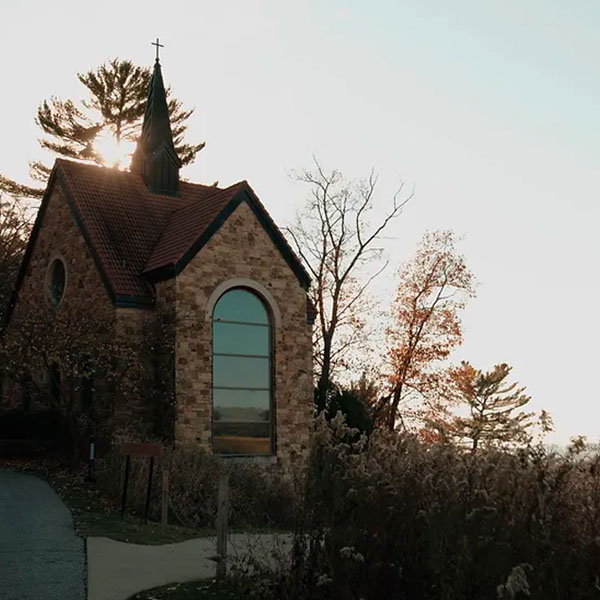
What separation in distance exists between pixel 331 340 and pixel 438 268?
5726mm

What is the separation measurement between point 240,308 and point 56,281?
6.75m

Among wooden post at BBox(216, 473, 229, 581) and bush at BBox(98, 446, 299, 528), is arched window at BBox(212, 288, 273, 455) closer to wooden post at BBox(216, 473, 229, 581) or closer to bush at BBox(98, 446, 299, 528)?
bush at BBox(98, 446, 299, 528)

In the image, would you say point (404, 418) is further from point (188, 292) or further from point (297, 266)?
point (188, 292)

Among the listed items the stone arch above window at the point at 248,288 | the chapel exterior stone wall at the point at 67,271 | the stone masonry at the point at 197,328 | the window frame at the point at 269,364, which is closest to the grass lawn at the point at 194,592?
the stone masonry at the point at 197,328

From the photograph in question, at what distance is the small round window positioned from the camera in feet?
86.4

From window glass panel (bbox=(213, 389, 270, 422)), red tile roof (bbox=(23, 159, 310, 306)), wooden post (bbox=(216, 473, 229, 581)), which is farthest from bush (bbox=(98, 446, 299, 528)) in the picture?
red tile roof (bbox=(23, 159, 310, 306))

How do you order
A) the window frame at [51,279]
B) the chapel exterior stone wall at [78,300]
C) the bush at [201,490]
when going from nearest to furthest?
the bush at [201,490] → the chapel exterior stone wall at [78,300] → the window frame at [51,279]

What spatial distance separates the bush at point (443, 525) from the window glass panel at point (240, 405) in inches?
524

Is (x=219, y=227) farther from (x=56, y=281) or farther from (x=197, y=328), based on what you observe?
(x=56, y=281)

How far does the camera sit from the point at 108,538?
12961 mm

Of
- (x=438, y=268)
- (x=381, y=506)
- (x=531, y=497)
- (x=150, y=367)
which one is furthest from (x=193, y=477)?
(x=438, y=268)

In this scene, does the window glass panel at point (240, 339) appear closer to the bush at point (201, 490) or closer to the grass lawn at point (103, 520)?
the bush at point (201, 490)

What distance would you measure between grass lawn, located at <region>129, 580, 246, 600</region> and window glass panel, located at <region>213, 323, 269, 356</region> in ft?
44.0

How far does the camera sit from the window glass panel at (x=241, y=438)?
22328mm
